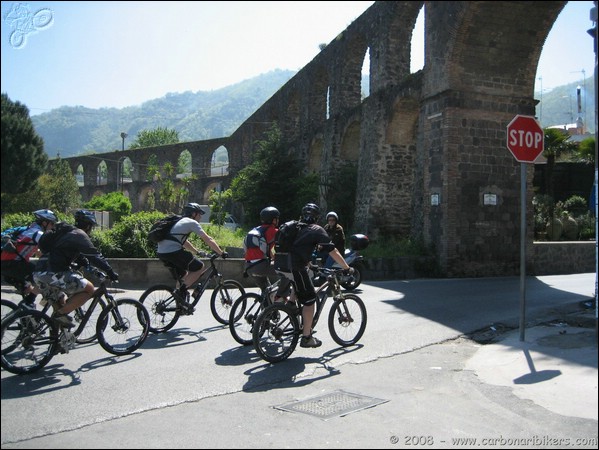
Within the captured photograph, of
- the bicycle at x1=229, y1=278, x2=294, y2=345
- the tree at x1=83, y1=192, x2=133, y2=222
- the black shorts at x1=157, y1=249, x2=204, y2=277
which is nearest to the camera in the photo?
the bicycle at x1=229, y1=278, x2=294, y2=345

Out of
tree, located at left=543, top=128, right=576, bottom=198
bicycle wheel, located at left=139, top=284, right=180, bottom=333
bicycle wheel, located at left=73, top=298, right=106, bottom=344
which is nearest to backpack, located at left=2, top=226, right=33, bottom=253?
bicycle wheel, located at left=73, top=298, right=106, bottom=344

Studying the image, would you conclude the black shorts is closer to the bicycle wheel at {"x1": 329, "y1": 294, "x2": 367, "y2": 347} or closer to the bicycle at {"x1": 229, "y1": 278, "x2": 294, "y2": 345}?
the bicycle at {"x1": 229, "y1": 278, "x2": 294, "y2": 345}

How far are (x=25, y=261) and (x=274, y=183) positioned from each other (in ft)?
77.9

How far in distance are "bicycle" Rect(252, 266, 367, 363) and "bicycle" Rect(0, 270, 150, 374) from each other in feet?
4.82

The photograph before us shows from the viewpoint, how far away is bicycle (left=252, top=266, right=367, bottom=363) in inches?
245

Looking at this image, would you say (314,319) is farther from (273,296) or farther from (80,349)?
(80,349)

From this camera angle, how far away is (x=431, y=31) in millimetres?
14977

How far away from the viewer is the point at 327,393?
5285 millimetres

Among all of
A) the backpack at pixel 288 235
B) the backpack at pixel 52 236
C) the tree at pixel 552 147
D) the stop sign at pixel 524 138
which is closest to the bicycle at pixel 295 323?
the backpack at pixel 288 235

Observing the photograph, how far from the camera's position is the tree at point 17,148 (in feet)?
13.1

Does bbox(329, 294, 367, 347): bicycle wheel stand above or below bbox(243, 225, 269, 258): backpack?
below

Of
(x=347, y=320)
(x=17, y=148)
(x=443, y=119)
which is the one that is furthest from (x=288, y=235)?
(x=443, y=119)

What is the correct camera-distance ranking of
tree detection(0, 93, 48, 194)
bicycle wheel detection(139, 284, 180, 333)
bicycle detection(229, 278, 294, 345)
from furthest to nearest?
1. bicycle wheel detection(139, 284, 180, 333)
2. bicycle detection(229, 278, 294, 345)
3. tree detection(0, 93, 48, 194)

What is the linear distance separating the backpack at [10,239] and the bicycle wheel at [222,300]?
12.3 ft
